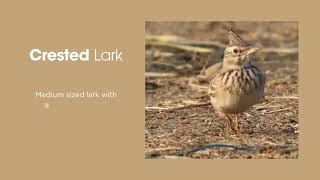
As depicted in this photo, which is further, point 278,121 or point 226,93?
point 278,121

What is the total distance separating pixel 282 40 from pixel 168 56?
2166mm

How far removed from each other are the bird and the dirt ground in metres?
0.36

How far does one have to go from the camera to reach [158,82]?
11281 millimetres

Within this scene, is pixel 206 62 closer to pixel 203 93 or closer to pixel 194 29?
pixel 203 93

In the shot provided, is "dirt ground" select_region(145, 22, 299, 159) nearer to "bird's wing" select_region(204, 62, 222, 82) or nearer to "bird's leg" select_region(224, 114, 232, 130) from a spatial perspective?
"bird's leg" select_region(224, 114, 232, 130)

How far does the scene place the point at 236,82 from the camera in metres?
8.80

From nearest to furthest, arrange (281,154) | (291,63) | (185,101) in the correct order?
(281,154) < (185,101) < (291,63)

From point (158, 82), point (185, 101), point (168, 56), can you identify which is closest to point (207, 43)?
point (168, 56)

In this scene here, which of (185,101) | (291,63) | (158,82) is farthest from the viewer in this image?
(291,63)

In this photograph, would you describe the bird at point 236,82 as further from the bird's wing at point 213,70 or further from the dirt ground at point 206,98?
the bird's wing at point 213,70

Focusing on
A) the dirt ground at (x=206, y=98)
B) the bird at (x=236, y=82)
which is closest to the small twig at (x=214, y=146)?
the dirt ground at (x=206, y=98)

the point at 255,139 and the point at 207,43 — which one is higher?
the point at 207,43

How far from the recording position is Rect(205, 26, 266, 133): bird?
28.7 feet

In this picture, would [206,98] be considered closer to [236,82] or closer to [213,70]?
[213,70]
